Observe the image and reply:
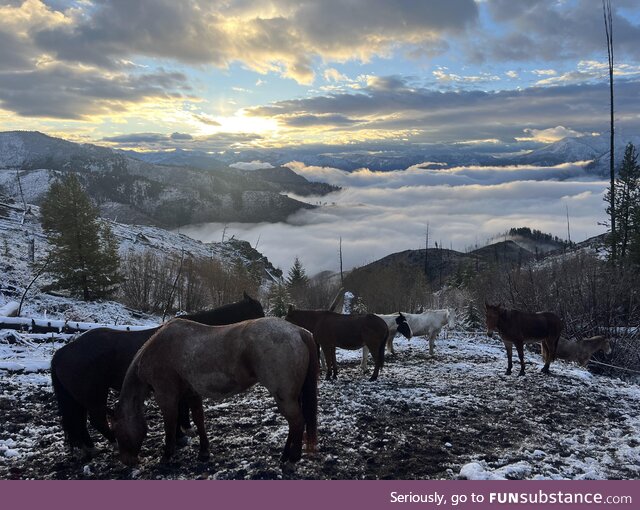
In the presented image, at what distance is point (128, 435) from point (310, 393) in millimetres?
2408

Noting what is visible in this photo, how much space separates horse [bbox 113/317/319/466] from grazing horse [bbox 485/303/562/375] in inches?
314

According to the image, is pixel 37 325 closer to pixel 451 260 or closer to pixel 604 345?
pixel 604 345

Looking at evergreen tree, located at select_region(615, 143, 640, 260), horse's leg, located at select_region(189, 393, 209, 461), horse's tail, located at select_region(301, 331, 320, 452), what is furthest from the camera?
evergreen tree, located at select_region(615, 143, 640, 260)

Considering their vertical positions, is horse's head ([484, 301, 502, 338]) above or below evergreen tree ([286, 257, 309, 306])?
above

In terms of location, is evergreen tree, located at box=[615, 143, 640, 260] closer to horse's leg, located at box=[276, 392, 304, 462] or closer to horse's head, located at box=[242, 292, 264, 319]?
horse's head, located at box=[242, 292, 264, 319]

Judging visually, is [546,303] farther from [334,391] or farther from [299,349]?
[299,349]

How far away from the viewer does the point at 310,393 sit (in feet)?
18.1

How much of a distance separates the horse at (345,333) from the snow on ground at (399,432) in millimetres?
618

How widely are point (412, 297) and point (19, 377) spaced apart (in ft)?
133

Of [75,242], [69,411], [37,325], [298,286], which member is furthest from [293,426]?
[298,286]

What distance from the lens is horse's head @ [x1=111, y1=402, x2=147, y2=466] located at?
18.2 feet

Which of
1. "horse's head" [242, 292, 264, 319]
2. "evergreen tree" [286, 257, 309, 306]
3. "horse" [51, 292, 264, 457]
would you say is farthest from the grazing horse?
"evergreen tree" [286, 257, 309, 306]

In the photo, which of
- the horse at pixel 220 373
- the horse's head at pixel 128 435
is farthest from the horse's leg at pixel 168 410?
the horse's head at pixel 128 435

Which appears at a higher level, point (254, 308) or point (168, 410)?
point (254, 308)
